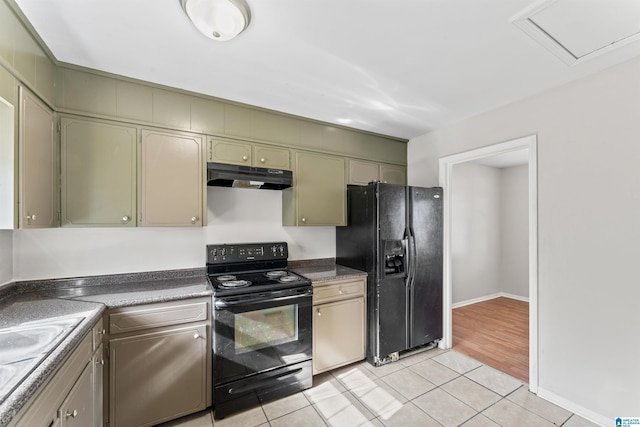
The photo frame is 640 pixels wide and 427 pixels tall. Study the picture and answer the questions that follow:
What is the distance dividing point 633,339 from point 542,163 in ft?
4.37

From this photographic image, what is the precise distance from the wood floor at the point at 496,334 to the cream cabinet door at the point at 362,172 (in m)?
2.12

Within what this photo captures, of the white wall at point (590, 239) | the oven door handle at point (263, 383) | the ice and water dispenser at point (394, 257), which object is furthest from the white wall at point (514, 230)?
the oven door handle at point (263, 383)

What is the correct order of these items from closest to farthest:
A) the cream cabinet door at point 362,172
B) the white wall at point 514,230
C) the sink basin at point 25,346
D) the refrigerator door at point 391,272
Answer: the sink basin at point 25,346
the refrigerator door at point 391,272
the cream cabinet door at point 362,172
the white wall at point 514,230

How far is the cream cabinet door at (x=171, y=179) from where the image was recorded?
2.13 m

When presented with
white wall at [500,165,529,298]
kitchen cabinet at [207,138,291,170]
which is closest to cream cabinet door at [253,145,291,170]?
kitchen cabinet at [207,138,291,170]

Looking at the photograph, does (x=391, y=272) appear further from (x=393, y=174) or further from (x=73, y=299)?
(x=73, y=299)

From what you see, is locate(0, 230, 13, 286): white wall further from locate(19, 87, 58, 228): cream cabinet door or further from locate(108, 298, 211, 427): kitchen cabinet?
locate(108, 298, 211, 427): kitchen cabinet

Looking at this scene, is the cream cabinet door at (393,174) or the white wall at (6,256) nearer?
the white wall at (6,256)

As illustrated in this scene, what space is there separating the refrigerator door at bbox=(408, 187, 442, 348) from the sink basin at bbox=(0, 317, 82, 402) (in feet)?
8.56

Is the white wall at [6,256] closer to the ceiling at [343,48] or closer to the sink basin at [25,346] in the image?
the sink basin at [25,346]

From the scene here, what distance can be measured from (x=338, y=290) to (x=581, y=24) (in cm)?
240

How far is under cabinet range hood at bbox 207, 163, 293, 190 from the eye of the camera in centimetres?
225

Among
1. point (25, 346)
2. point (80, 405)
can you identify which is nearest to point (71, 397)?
point (80, 405)

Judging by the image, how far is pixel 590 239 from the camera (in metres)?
2.01
